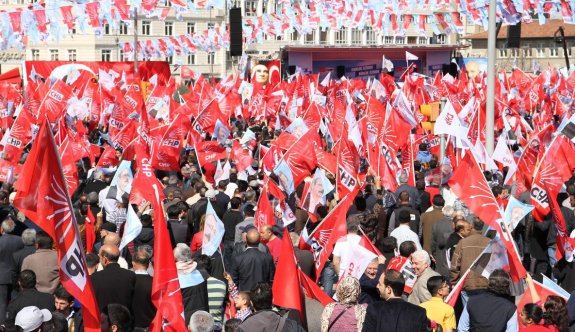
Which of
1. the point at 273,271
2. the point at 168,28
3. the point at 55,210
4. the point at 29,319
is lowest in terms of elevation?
the point at 168,28

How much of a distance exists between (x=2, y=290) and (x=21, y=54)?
92660 millimetres

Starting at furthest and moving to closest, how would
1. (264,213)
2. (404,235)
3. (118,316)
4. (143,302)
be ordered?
(264,213), (404,235), (143,302), (118,316)

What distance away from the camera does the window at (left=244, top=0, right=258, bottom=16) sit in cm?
9956

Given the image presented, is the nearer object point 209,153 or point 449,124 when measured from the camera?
point 449,124

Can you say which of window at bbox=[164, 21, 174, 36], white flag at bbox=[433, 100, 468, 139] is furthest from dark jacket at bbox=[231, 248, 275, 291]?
window at bbox=[164, 21, 174, 36]

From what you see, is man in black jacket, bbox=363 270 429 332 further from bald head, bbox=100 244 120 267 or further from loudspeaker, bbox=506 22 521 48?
loudspeaker, bbox=506 22 521 48

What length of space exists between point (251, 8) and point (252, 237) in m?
89.5

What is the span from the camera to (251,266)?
11750mm

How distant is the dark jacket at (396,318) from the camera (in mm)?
8539

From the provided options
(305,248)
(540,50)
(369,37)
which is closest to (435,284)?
(305,248)

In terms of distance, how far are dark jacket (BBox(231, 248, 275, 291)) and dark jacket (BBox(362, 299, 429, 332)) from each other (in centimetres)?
318

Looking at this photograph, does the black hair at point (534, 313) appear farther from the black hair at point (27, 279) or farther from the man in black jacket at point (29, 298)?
the black hair at point (27, 279)

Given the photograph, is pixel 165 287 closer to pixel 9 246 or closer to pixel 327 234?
pixel 327 234

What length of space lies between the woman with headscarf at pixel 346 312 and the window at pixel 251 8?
9118 cm
